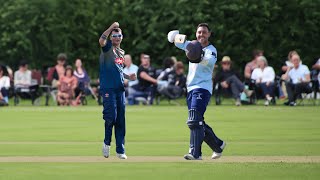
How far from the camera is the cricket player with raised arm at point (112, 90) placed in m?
16.6

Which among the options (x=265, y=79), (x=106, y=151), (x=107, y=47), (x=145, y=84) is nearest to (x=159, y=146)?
(x=106, y=151)

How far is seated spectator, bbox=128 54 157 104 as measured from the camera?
3656 centimetres

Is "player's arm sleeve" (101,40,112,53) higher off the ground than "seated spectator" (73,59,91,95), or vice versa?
"player's arm sleeve" (101,40,112,53)

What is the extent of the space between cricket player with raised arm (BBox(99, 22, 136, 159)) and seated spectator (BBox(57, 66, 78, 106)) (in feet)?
64.8

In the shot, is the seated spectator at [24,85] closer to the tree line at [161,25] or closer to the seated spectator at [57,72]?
the seated spectator at [57,72]

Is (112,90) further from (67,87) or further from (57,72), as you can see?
(57,72)

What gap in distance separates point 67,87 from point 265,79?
256 inches

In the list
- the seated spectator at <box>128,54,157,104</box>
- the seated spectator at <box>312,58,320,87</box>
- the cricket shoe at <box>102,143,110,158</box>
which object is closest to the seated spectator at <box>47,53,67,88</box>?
the seated spectator at <box>128,54,157,104</box>

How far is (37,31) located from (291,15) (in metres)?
10.4

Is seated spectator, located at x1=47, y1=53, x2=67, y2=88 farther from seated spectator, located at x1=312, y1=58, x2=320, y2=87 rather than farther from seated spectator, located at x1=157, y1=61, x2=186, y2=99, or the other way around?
seated spectator, located at x1=312, y1=58, x2=320, y2=87

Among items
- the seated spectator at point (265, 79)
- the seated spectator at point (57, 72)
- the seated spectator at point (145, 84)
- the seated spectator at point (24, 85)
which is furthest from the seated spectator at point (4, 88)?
the seated spectator at point (265, 79)

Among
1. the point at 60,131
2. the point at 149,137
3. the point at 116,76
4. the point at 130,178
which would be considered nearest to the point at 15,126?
the point at 60,131

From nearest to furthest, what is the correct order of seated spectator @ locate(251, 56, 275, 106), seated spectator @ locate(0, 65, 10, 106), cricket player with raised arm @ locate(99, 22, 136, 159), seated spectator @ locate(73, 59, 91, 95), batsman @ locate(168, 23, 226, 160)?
batsman @ locate(168, 23, 226, 160) < cricket player with raised arm @ locate(99, 22, 136, 159) < seated spectator @ locate(251, 56, 275, 106) < seated spectator @ locate(0, 65, 10, 106) < seated spectator @ locate(73, 59, 91, 95)

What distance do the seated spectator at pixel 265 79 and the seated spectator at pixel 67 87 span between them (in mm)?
5931
